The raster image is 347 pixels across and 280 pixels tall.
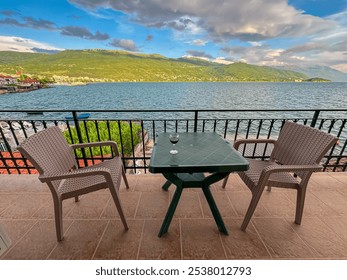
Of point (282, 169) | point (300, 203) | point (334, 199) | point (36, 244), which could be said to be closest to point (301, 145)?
point (282, 169)

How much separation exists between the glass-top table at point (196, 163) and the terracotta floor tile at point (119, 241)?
262mm

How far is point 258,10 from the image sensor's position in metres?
4.13

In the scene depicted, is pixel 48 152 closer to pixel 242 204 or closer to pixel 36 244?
pixel 36 244

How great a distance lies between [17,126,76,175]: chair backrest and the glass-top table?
103cm

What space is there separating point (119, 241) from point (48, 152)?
1.17 m

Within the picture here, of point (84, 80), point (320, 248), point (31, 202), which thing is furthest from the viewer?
point (84, 80)

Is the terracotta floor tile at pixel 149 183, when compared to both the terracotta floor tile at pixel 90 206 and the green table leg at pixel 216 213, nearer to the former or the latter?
the terracotta floor tile at pixel 90 206

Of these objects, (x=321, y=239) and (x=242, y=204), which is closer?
(x=321, y=239)

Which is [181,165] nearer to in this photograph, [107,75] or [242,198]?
[242,198]

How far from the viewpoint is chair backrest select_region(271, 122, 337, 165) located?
1.54m

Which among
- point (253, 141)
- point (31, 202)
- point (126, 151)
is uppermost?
point (253, 141)

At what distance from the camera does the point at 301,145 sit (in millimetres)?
1767
